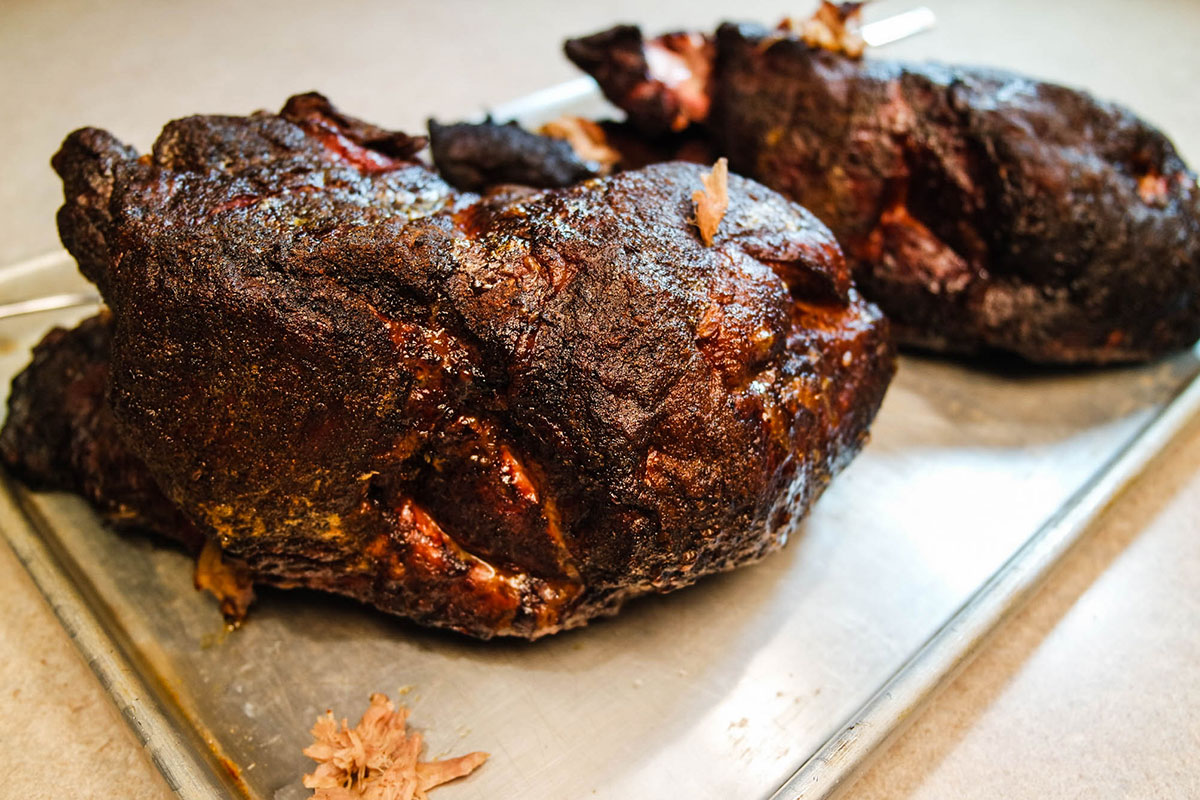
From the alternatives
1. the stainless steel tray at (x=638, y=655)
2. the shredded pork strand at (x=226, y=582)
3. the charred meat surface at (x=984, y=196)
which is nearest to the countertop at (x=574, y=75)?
the stainless steel tray at (x=638, y=655)

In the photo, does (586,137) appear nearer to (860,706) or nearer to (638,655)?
(638,655)

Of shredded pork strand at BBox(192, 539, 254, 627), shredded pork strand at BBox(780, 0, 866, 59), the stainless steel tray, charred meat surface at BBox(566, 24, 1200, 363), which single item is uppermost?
shredded pork strand at BBox(780, 0, 866, 59)

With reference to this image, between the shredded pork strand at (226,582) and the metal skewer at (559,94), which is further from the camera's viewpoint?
the metal skewer at (559,94)

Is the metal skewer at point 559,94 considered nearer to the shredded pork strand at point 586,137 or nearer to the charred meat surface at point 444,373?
the shredded pork strand at point 586,137

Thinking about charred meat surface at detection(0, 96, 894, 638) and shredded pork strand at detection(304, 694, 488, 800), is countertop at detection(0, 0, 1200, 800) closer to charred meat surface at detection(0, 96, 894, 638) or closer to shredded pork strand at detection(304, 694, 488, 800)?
shredded pork strand at detection(304, 694, 488, 800)

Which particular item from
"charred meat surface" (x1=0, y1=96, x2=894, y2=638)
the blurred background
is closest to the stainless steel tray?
"charred meat surface" (x1=0, y1=96, x2=894, y2=638)

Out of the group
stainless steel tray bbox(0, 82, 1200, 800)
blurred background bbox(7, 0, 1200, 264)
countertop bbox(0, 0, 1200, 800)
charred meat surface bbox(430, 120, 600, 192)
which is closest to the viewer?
stainless steel tray bbox(0, 82, 1200, 800)
